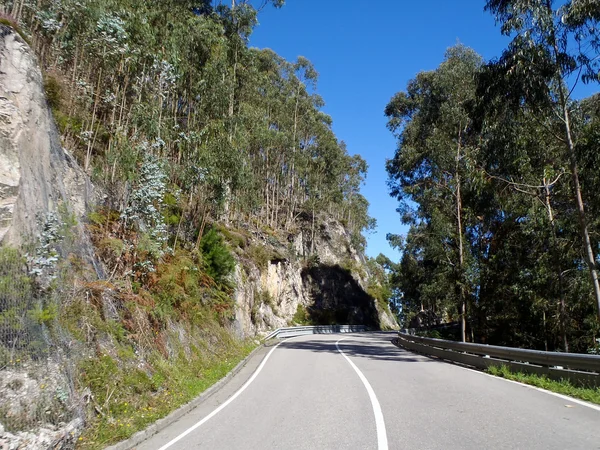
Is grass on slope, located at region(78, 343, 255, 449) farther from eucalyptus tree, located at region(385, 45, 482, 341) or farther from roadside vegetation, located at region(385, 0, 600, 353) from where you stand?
eucalyptus tree, located at region(385, 45, 482, 341)

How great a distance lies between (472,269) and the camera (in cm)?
2147

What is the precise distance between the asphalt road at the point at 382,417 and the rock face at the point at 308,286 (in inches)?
572

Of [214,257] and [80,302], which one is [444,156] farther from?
[80,302]

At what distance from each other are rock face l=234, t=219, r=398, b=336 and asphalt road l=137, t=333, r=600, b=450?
14.5m

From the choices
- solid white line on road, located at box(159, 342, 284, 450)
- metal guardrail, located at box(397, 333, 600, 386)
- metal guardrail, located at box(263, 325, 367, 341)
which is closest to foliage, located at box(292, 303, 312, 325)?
metal guardrail, located at box(263, 325, 367, 341)

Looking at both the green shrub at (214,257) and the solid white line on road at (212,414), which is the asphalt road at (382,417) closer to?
the solid white line on road at (212,414)

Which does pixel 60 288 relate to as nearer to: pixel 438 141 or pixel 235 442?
pixel 235 442

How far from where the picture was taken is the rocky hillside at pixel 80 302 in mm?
5770

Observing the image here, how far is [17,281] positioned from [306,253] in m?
45.7

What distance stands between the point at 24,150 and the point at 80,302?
327 cm

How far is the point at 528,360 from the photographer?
35.6 ft

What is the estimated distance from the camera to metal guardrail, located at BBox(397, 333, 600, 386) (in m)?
8.72

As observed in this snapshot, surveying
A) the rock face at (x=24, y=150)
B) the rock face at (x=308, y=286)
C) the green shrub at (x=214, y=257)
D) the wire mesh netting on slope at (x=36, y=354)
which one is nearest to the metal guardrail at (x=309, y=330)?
the rock face at (x=308, y=286)

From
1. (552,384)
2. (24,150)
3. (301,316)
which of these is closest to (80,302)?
(24,150)
